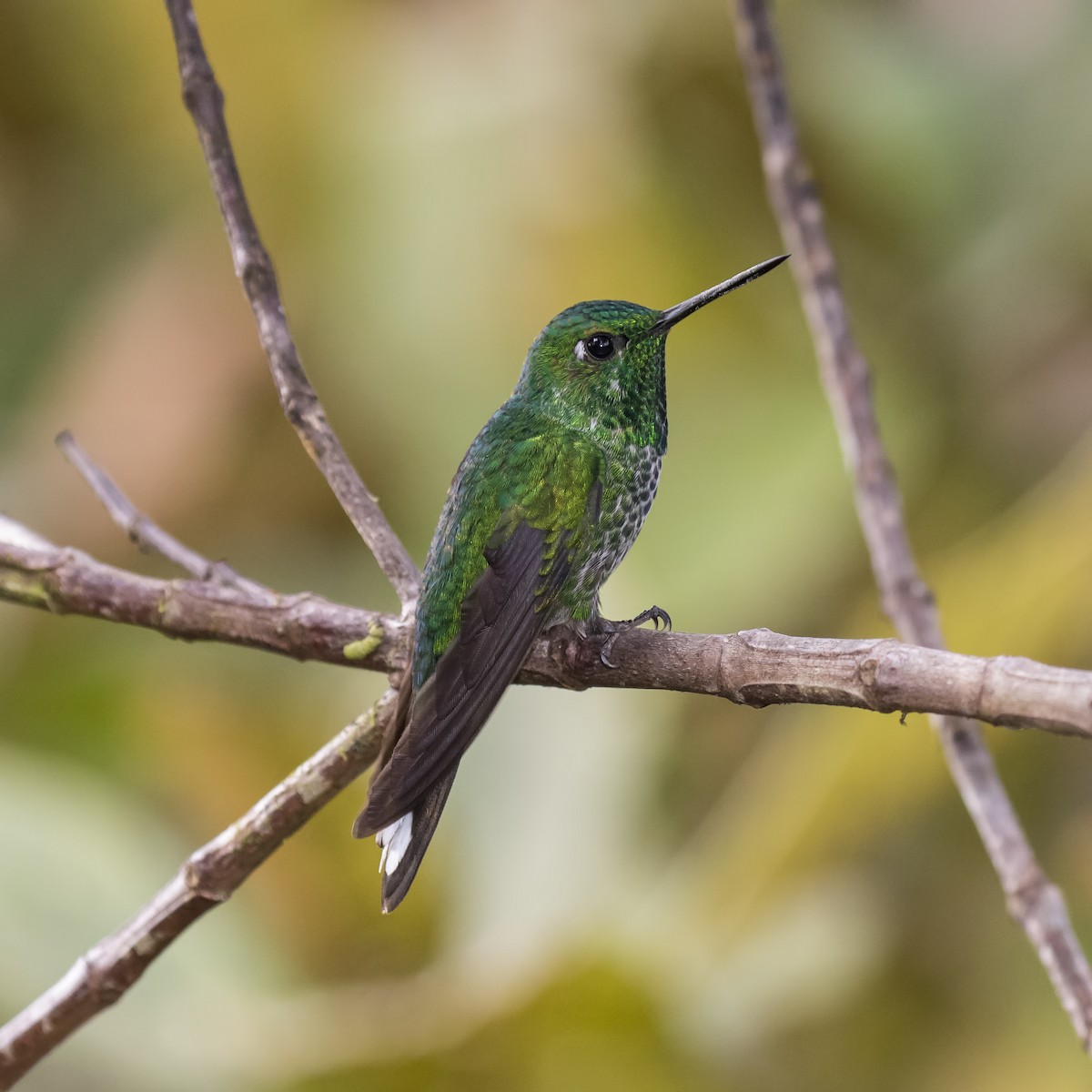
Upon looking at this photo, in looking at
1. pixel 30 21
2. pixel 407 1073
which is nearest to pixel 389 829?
pixel 407 1073

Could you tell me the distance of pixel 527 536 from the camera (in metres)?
1.02

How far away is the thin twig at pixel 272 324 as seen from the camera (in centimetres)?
99

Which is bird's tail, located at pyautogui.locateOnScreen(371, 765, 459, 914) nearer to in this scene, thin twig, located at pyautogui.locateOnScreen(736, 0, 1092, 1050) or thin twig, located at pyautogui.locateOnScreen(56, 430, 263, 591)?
thin twig, located at pyautogui.locateOnScreen(56, 430, 263, 591)

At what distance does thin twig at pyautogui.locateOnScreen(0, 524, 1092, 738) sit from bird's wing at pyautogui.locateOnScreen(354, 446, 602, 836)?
0.15ft

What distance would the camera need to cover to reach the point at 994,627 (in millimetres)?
1396

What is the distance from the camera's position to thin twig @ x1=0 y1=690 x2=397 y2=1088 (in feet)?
2.86

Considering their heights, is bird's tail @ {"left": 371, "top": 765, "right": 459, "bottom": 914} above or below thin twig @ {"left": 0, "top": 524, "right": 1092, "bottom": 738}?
below

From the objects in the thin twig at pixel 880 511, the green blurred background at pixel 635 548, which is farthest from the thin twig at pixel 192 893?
the thin twig at pixel 880 511

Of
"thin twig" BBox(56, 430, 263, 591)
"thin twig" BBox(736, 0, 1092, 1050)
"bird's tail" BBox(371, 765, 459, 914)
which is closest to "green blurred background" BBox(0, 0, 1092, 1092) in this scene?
"thin twig" BBox(736, 0, 1092, 1050)

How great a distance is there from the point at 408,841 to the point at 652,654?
218 millimetres

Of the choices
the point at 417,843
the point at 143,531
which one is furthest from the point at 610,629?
the point at 143,531

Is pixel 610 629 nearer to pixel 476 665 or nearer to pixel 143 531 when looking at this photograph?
pixel 476 665

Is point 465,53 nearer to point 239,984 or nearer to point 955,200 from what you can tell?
point 955,200

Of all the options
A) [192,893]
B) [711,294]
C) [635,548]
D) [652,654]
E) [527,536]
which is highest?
[635,548]
